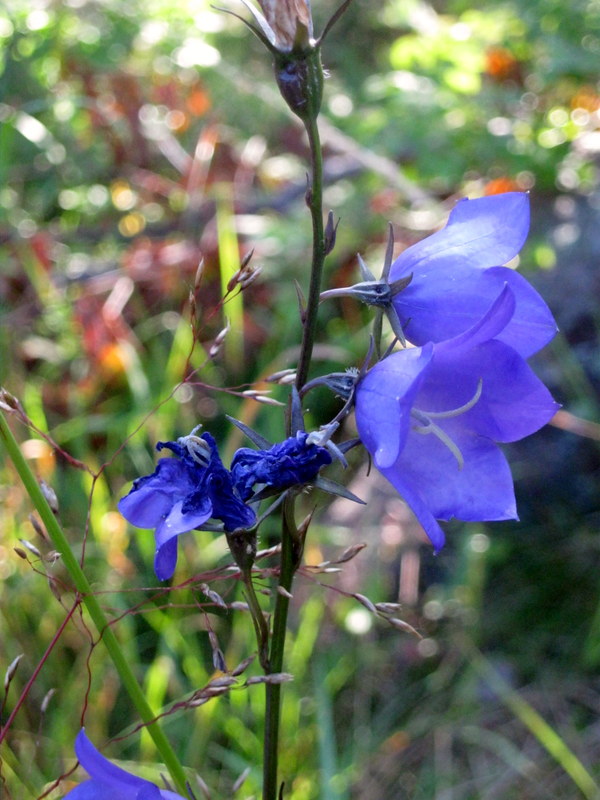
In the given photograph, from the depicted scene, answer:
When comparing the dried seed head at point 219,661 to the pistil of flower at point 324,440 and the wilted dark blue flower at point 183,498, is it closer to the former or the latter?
the wilted dark blue flower at point 183,498

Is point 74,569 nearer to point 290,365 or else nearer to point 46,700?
point 46,700

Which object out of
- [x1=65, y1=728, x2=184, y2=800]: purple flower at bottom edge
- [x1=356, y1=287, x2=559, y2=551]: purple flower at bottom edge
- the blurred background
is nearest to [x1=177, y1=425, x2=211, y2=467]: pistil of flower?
[x1=356, y1=287, x2=559, y2=551]: purple flower at bottom edge

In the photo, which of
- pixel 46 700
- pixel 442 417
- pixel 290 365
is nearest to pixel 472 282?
pixel 442 417

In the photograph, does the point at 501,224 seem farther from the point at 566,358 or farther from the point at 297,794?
the point at 566,358

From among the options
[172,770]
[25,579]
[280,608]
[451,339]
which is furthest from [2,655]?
[451,339]

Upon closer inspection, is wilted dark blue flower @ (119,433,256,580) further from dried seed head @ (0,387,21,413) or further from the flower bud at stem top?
the flower bud at stem top

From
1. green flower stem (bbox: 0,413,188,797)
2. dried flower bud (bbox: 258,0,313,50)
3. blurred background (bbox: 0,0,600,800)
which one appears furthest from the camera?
blurred background (bbox: 0,0,600,800)

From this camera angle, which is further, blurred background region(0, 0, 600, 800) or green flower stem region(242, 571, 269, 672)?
blurred background region(0, 0, 600, 800)
